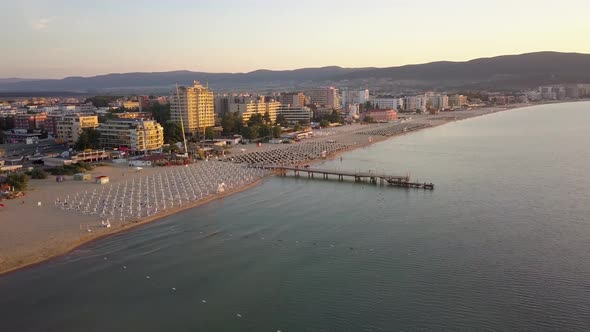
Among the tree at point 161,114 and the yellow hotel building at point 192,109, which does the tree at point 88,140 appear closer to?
the yellow hotel building at point 192,109

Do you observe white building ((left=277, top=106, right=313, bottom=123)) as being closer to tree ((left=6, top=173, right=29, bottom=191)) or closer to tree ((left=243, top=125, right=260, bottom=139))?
tree ((left=243, top=125, right=260, bottom=139))

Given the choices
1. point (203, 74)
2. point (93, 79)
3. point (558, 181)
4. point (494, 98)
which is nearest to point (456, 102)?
point (494, 98)

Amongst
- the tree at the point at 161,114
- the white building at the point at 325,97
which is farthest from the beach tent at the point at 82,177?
the white building at the point at 325,97

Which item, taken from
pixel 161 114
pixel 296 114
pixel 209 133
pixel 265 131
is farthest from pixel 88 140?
pixel 296 114

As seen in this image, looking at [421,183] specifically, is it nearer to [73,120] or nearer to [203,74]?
[73,120]

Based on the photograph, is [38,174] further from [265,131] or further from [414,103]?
[414,103]
